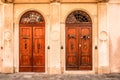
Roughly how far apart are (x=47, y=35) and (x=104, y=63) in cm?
367

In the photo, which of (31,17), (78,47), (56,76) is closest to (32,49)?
(31,17)

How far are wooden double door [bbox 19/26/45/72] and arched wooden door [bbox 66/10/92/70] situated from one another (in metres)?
1.52

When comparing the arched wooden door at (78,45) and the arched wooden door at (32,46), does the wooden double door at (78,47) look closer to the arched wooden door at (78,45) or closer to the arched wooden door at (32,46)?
the arched wooden door at (78,45)

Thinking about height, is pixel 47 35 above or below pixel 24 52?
above

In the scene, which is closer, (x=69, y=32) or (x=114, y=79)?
(x=114, y=79)

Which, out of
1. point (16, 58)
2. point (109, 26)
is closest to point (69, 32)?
point (109, 26)

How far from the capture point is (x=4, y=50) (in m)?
16.0

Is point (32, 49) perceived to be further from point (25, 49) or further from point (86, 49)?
point (86, 49)

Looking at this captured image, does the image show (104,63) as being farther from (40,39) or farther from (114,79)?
(40,39)

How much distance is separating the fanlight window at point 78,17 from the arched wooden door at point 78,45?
6 centimetres

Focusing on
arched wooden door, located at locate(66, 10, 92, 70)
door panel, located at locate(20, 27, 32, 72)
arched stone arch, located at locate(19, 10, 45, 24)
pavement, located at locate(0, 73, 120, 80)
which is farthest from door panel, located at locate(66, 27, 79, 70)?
door panel, located at locate(20, 27, 32, 72)

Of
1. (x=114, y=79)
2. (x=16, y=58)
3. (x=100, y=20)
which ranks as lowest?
(x=114, y=79)

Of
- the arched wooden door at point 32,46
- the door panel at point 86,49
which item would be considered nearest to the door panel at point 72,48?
the door panel at point 86,49

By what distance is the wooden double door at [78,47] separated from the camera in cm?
1608
